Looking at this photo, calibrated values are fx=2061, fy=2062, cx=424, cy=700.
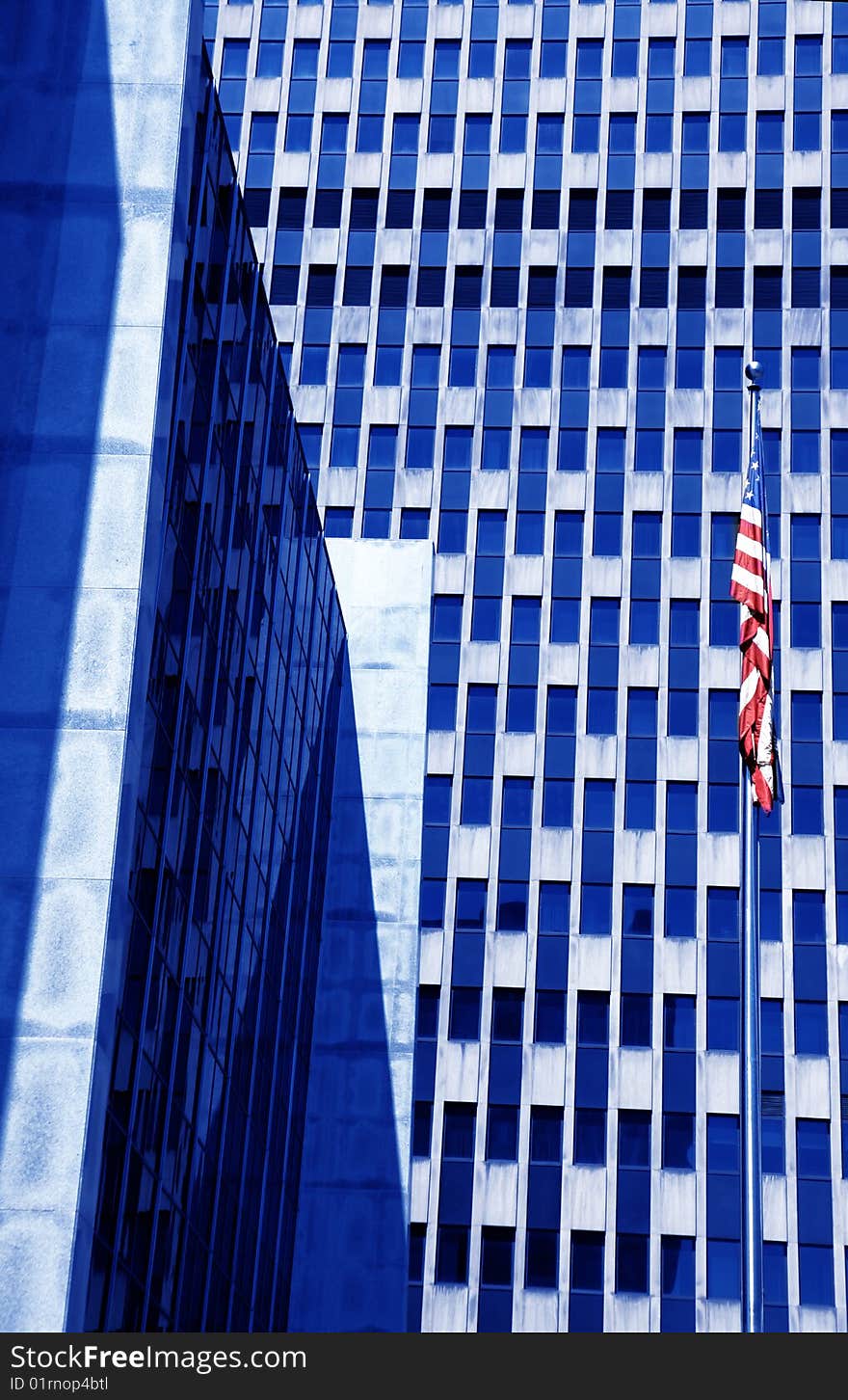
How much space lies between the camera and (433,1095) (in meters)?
57.8

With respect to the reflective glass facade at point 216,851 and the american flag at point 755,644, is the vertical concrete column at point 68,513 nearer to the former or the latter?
the reflective glass facade at point 216,851

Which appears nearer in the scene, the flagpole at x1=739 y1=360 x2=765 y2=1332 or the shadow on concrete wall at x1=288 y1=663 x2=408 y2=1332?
the flagpole at x1=739 y1=360 x2=765 y2=1332

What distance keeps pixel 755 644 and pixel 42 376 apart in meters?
9.56

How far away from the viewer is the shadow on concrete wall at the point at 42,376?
77.5 ft

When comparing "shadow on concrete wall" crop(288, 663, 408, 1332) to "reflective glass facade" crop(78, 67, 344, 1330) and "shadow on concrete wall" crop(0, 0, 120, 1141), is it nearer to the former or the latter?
"reflective glass facade" crop(78, 67, 344, 1330)

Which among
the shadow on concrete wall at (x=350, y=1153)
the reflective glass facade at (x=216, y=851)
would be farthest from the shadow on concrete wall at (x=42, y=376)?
the shadow on concrete wall at (x=350, y=1153)

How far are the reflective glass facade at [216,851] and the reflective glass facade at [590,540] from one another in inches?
712

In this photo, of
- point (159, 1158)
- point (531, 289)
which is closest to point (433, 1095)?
point (531, 289)

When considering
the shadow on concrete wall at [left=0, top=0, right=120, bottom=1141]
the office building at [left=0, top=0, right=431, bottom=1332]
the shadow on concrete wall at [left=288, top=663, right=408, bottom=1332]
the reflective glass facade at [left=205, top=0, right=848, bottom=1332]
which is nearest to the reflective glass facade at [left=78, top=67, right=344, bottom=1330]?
the office building at [left=0, top=0, right=431, bottom=1332]

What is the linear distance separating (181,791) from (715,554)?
38.3 m

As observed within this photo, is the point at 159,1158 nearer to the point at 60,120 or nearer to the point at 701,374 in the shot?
the point at 60,120

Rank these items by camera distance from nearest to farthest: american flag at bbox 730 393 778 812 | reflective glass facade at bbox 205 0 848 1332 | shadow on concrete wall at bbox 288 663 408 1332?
american flag at bbox 730 393 778 812, shadow on concrete wall at bbox 288 663 408 1332, reflective glass facade at bbox 205 0 848 1332

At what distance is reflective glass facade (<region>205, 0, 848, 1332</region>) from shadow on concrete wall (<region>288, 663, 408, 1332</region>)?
1337 centimetres

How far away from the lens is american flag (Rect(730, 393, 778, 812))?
2545cm
